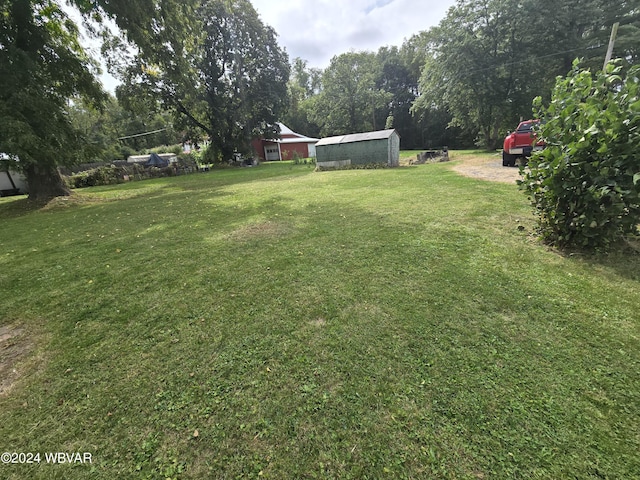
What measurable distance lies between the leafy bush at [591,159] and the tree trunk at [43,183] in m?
14.1

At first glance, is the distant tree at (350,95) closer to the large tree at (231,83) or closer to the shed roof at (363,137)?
the large tree at (231,83)

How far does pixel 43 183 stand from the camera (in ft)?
33.7

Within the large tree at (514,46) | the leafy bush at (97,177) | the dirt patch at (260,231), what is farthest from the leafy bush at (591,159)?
the leafy bush at (97,177)

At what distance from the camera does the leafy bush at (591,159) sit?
2.96 m

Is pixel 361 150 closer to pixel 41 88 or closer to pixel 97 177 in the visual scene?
pixel 41 88

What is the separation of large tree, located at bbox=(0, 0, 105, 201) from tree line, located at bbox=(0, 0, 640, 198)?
0.11ft

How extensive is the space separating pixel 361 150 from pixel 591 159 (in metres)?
13.9

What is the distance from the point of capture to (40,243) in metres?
5.37

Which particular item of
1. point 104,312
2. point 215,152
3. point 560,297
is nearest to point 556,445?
point 560,297

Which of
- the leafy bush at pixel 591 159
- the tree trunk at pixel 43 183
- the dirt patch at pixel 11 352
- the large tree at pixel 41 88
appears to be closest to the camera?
the dirt patch at pixel 11 352

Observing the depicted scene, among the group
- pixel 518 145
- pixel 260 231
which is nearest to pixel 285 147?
pixel 518 145

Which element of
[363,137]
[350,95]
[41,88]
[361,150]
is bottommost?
[361,150]

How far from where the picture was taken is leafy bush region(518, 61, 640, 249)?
9.73 feet

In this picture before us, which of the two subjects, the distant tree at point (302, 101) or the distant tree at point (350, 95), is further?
the distant tree at point (302, 101)
